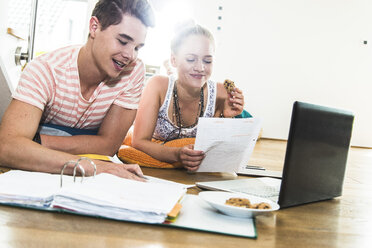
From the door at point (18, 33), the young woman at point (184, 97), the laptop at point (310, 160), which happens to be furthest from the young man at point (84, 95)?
the door at point (18, 33)

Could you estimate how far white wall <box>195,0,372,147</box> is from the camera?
5961 millimetres

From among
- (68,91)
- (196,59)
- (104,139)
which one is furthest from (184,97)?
(68,91)

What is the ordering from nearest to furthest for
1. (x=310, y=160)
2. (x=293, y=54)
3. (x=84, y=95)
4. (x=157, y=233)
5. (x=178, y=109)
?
(x=157, y=233), (x=310, y=160), (x=84, y=95), (x=178, y=109), (x=293, y=54)

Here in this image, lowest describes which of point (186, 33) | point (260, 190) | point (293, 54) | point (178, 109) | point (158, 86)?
point (260, 190)

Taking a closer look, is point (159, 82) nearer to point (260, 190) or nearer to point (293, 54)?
point (260, 190)

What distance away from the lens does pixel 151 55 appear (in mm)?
5738

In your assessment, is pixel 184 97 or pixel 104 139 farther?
pixel 184 97

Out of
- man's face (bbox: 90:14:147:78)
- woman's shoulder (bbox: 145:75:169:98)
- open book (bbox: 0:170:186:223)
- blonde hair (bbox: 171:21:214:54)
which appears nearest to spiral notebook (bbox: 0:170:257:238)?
open book (bbox: 0:170:186:223)

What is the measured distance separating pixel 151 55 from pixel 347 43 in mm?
3149

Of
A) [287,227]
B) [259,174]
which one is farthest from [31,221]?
[259,174]

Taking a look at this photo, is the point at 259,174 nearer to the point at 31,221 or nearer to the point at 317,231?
the point at 317,231

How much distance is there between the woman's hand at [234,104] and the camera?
1834mm

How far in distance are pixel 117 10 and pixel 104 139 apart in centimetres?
49

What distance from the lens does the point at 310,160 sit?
0.97m
